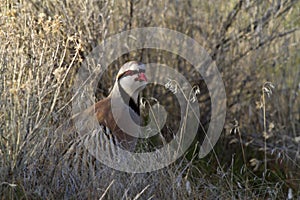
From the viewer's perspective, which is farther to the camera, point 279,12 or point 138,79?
point 279,12

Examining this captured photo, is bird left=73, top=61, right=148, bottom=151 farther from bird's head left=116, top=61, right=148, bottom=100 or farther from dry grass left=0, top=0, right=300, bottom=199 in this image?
dry grass left=0, top=0, right=300, bottom=199

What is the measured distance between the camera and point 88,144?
4.55m

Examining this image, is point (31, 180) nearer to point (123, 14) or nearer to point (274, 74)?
point (123, 14)

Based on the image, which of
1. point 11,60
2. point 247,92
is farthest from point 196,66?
point 11,60

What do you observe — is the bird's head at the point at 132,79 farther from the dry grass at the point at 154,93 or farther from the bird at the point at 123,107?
the dry grass at the point at 154,93

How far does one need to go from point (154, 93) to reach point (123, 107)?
1756 mm

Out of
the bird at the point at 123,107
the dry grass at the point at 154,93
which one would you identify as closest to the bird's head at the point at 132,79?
the bird at the point at 123,107

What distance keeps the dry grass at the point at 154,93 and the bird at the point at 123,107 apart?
0.30 metres

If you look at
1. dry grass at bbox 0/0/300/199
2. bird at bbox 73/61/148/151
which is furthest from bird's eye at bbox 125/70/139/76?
dry grass at bbox 0/0/300/199

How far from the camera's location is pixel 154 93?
7031mm

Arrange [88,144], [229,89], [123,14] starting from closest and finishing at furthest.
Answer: [88,144] → [123,14] → [229,89]

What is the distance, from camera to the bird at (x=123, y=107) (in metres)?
5.04

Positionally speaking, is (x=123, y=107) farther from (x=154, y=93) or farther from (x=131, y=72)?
(x=154, y=93)

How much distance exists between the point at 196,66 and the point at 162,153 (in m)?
2.18
